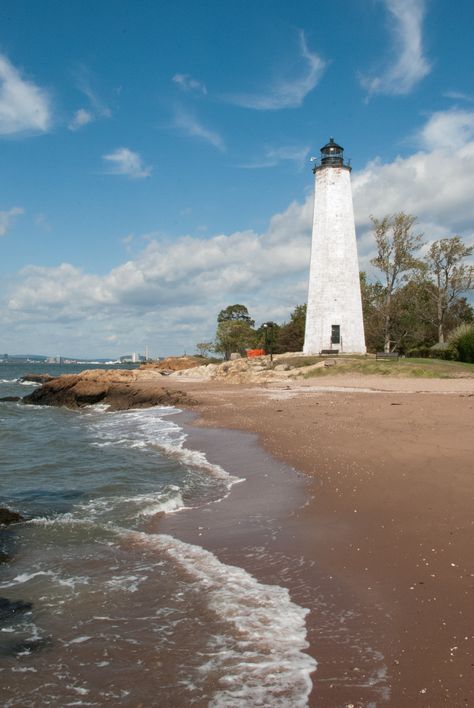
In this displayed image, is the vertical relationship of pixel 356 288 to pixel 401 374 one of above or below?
above

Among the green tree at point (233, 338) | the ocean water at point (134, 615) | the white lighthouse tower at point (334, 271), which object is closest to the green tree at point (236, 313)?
the green tree at point (233, 338)

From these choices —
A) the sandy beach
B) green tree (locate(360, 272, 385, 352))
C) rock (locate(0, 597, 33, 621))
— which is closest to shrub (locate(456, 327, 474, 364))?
green tree (locate(360, 272, 385, 352))

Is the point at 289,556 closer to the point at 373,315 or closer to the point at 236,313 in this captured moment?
the point at 373,315

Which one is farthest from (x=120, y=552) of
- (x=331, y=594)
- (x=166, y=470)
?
(x=166, y=470)

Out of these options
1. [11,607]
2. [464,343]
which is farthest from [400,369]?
[11,607]

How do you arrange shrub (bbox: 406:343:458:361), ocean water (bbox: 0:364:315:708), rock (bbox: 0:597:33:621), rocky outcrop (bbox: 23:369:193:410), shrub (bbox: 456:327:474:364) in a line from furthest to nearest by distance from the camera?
shrub (bbox: 406:343:458:361) → shrub (bbox: 456:327:474:364) → rocky outcrop (bbox: 23:369:193:410) → rock (bbox: 0:597:33:621) → ocean water (bbox: 0:364:315:708)

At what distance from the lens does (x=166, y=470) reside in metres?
11.4

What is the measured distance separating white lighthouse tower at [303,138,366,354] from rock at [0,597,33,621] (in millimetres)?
34449

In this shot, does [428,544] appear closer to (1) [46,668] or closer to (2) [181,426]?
(1) [46,668]

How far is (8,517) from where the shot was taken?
768cm

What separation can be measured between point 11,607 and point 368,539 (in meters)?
3.82

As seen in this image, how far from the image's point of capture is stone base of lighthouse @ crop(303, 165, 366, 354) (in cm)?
3847

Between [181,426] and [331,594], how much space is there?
13654 mm

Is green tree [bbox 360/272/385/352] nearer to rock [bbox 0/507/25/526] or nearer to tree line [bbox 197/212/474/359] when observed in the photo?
tree line [bbox 197/212/474/359]
